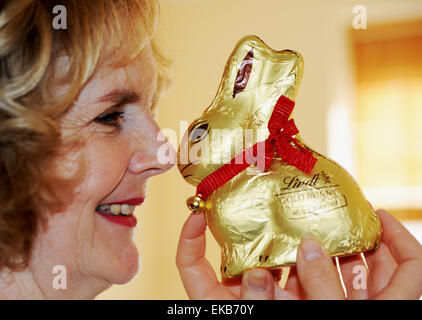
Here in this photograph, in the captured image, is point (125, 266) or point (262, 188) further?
point (125, 266)

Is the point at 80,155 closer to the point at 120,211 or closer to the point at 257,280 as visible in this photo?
the point at 120,211

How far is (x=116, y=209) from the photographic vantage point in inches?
27.5

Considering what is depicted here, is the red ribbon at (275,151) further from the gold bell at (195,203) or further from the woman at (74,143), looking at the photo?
the woman at (74,143)

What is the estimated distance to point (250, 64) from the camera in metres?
0.61

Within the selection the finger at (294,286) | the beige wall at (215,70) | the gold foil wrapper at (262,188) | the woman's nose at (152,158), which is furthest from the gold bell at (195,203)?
the beige wall at (215,70)

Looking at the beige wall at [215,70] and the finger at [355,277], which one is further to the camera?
the beige wall at [215,70]

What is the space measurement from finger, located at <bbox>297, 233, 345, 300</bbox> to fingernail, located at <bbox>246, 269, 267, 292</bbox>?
5 cm

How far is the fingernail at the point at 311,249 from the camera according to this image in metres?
0.55

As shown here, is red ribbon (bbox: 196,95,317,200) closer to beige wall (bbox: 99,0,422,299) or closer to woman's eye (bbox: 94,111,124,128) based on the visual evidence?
woman's eye (bbox: 94,111,124,128)

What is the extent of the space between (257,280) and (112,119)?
30cm

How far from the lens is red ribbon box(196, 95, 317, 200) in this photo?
591 mm

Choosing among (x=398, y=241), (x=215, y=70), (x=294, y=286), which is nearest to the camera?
(x=398, y=241)

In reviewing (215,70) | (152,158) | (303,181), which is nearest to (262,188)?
(303,181)
